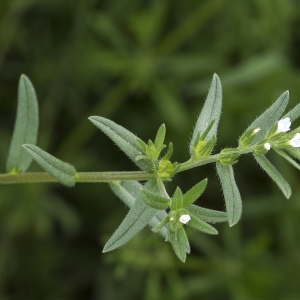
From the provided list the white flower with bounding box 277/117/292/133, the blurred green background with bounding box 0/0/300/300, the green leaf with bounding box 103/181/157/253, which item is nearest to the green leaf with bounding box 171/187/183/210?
the green leaf with bounding box 103/181/157/253

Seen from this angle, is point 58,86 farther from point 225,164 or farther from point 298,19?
point 225,164

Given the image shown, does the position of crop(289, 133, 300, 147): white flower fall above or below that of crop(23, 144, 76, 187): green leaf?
above

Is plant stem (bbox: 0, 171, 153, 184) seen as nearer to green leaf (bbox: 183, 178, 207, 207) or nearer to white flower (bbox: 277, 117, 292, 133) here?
green leaf (bbox: 183, 178, 207, 207)

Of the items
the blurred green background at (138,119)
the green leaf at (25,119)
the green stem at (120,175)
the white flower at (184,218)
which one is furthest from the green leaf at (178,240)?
the blurred green background at (138,119)

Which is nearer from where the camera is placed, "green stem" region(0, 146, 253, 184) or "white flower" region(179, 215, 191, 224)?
"white flower" region(179, 215, 191, 224)

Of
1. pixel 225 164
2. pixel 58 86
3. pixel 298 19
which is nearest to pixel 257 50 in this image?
pixel 298 19

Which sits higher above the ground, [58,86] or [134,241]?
[58,86]

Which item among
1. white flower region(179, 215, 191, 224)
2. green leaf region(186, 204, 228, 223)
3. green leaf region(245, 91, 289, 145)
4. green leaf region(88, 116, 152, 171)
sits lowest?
green leaf region(186, 204, 228, 223)
